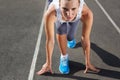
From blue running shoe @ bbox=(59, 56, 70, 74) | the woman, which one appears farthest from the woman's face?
blue running shoe @ bbox=(59, 56, 70, 74)

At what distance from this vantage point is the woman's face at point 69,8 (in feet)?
17.4

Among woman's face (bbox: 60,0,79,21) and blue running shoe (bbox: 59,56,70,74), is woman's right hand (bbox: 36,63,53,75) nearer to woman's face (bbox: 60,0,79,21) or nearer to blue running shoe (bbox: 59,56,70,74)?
blue running shoe (bbox: 59,56,70,74)

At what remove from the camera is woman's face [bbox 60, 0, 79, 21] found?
5.30m

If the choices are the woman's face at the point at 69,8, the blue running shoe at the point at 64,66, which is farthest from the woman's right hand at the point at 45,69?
the woman's face at the point at 69,8

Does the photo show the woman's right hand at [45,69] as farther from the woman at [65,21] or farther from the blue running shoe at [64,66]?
the blue running shoe at [64,66]

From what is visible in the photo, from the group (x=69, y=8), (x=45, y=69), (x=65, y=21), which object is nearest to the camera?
(x=69, y=8)

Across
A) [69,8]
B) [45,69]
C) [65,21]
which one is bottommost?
[45,69]

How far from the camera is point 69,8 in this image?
17.4 ft

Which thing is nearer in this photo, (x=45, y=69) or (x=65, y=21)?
(x=65, y=21)

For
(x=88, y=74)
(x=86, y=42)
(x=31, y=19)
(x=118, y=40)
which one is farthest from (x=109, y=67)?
(x=31, y=19)

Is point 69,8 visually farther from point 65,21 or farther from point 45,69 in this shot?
point 45,69

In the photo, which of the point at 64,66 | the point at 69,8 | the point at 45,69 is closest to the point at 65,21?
the point at 69,8

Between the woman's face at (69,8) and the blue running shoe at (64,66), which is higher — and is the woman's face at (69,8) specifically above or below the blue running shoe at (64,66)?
above

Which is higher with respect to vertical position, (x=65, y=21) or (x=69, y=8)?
(x=69, y=8)
